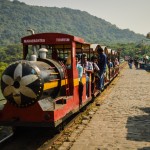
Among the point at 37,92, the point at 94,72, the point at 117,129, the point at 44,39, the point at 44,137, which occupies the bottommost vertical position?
the point at 44,137

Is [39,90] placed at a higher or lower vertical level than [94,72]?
lower

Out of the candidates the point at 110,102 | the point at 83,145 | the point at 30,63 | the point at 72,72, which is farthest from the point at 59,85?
the point at 110,102

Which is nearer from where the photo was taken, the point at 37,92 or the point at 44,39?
the point at 37,92

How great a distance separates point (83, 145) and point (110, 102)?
7579mm

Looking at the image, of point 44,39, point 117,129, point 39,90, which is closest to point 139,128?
point 117,129

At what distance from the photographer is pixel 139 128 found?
368 inches

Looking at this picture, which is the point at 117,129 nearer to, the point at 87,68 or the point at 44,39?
the point at 44,39

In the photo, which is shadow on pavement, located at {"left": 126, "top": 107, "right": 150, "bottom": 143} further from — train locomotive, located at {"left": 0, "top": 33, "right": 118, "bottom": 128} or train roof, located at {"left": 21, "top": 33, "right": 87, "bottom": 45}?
train roof, located at {"left": 21, "top": 33, "right": 87, "bottom": 45}

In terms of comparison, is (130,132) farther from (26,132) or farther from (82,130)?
(26,132)

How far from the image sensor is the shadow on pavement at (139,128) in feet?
27.2

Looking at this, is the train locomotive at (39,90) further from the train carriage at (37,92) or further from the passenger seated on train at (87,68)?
the passenger seated on train at (87,68)

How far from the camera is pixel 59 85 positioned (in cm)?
946

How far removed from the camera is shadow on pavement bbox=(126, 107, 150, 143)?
8276 mm

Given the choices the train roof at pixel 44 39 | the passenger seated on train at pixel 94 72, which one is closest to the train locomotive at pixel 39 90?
the train roof at pixel 44 39
